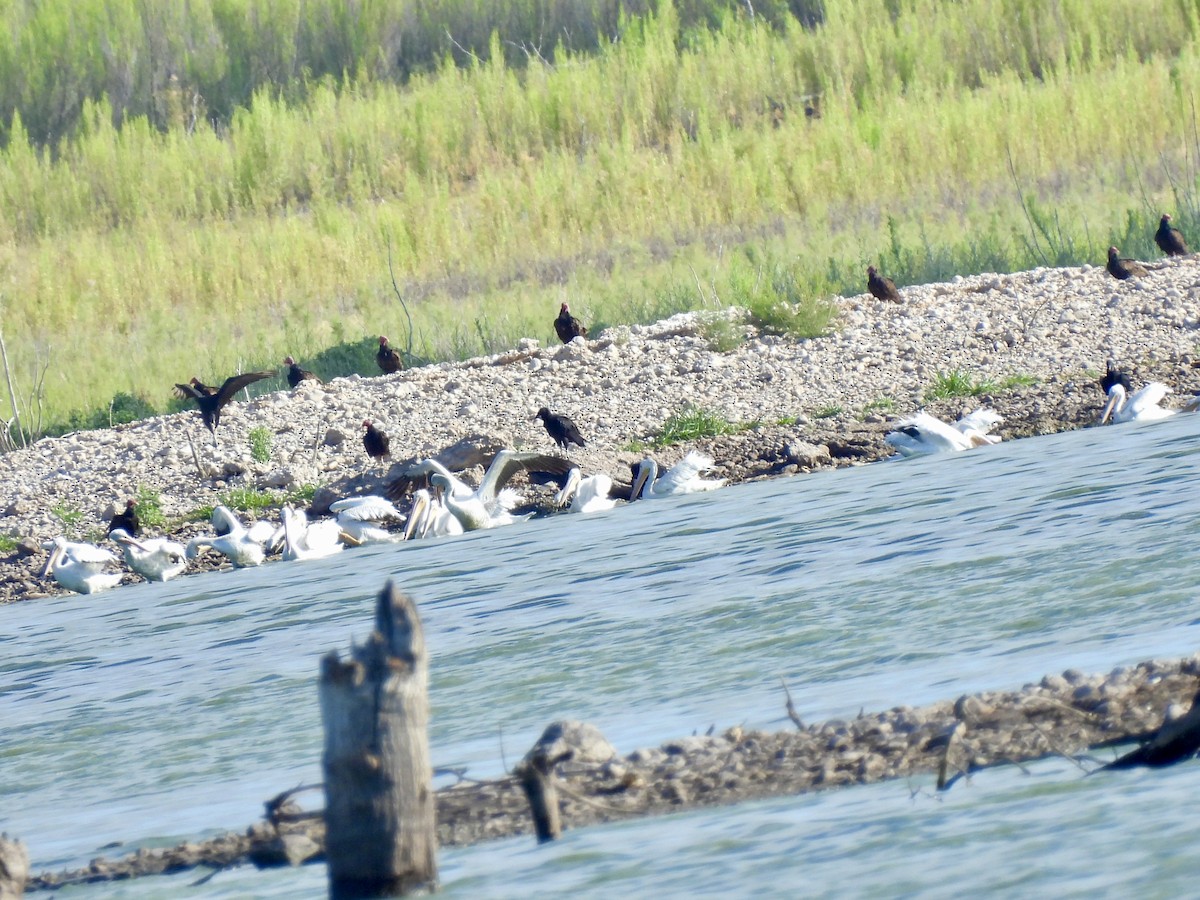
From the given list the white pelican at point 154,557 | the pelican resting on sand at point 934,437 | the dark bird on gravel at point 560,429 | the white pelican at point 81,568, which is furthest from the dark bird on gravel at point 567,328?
the white pelican at point 81,568

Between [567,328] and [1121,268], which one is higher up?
[567,328]

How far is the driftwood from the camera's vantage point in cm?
480

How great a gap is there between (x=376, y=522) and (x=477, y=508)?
81 cm

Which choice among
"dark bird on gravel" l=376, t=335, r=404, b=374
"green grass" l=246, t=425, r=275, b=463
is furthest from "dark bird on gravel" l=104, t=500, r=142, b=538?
"dark bird on gravel" l=376, t=335, r=404, b=374

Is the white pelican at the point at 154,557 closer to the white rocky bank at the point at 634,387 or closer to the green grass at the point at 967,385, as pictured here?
the white rocky bank at the point at 634,387

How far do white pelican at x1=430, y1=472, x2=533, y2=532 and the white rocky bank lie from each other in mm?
882

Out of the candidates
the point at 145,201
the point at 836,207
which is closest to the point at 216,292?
the point at 145,201

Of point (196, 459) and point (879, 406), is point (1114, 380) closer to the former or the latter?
point (879, 406)

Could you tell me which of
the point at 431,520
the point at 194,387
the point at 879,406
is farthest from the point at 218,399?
the point at 879,406

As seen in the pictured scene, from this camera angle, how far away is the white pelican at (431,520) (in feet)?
40.8

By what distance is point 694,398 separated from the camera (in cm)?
1471

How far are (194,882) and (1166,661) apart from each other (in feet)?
9.34

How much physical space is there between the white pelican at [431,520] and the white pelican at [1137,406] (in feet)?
14.5

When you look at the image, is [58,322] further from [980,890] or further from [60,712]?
[980,890]
